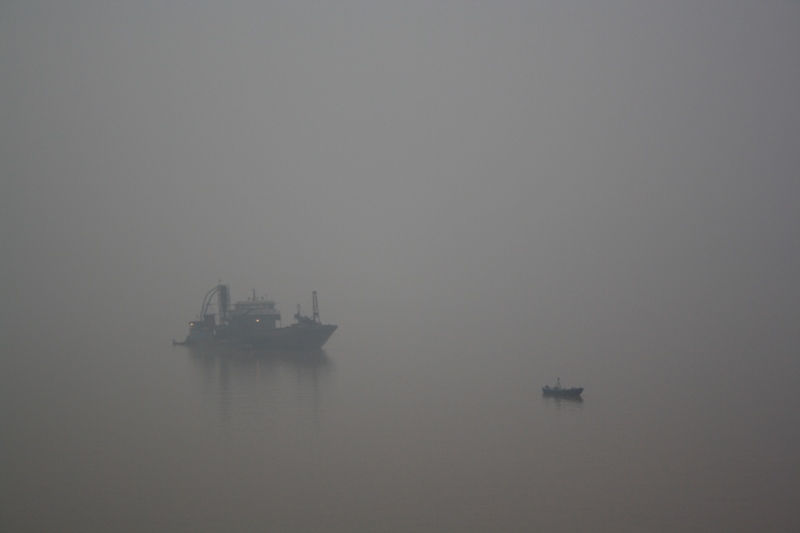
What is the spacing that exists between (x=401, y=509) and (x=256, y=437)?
11.3 metres

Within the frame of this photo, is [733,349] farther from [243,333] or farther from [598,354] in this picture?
[243,333]

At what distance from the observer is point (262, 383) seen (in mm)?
51125

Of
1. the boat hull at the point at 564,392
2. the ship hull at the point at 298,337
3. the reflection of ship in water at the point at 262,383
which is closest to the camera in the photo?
the reflection of ship in water at the point at 262,383

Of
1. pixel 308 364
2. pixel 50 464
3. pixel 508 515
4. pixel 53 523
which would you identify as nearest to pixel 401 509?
pixel 508 515

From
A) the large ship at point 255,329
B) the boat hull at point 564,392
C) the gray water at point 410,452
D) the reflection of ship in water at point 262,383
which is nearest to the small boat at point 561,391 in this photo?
the boat hull at point 564,392

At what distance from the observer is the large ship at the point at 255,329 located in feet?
256

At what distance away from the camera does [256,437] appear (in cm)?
3253

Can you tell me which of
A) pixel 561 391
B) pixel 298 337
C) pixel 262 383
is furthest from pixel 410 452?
pixel 298 337

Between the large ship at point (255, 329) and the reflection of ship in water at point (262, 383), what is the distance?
4.23ft

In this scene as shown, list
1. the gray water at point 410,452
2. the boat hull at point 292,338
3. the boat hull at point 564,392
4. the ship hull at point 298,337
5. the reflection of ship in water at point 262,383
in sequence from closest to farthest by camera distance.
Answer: the gray water at point 410,452 < the reflection of ship in water at point 262,383 < the boat hull at point 564,392 < the ship hull at point 298,337 < the boat hull at point 292,338

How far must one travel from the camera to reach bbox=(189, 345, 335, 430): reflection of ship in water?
38.8 metres

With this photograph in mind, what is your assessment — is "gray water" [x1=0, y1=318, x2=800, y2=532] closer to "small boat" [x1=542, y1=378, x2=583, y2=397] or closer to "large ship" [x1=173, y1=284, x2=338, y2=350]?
"small boat" [x1=542, y1=378, x2=583, y2=397]

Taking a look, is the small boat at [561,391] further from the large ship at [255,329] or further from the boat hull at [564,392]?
the large ship at [255,329]

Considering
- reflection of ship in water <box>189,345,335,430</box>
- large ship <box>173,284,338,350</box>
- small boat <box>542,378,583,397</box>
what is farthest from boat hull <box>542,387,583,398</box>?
large ship <box>173,284,338,350</box>
